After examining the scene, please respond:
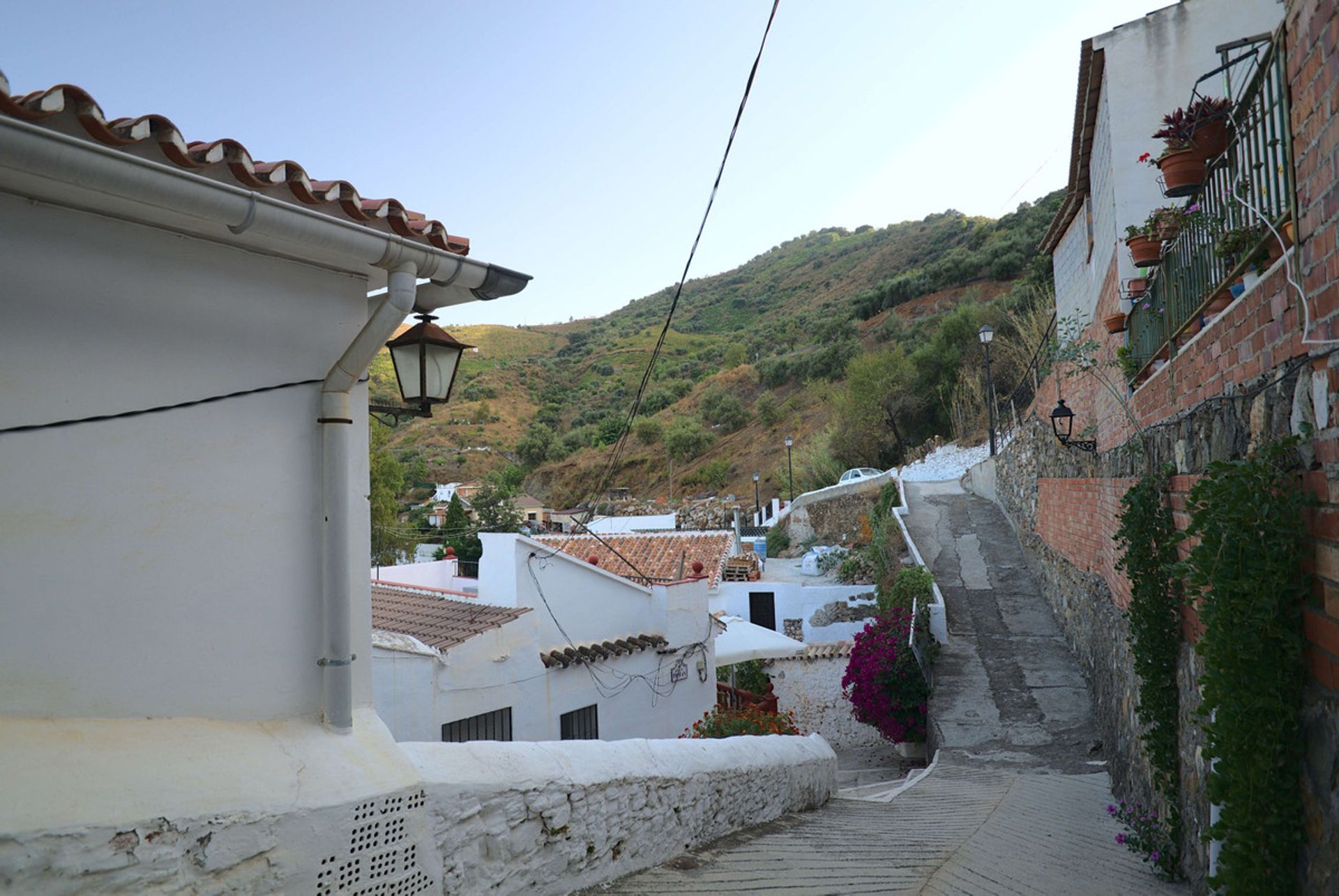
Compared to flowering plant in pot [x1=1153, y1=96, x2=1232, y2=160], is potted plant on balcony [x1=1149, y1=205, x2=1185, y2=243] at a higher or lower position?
lower

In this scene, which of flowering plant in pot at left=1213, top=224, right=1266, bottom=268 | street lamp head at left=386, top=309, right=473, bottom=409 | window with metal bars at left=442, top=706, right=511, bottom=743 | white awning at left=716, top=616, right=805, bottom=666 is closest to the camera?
flowering plant in pot at left=1213, top=224, right=1266, bottom=268

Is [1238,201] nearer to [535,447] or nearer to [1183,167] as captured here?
[1183,167]

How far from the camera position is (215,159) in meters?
2.90

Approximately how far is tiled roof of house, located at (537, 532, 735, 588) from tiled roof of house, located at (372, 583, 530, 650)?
4.89 m

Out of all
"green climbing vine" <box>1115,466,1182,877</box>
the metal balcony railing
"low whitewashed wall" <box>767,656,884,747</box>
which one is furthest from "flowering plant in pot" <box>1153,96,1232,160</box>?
"low whitewashed wall" <box>767,656,884,747</box>

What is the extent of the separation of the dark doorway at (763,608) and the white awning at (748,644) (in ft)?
16.5

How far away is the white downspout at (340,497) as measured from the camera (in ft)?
10.8

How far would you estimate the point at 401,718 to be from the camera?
7.65 meters

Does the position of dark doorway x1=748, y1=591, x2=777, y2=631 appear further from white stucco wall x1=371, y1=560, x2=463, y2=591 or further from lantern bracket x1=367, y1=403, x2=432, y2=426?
lantern bracket x1=367, y1=403, x2=432, y2=426

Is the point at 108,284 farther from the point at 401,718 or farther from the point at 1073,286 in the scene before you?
the point at 1073,286

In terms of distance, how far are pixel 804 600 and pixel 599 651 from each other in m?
9.56

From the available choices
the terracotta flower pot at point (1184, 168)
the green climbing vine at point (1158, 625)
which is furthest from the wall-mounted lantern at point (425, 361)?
the terracotta flower pot at point (1184, 168)

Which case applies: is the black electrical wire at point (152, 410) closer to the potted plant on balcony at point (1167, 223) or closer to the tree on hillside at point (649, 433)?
the potted plant on balcony at point (1167, 223)

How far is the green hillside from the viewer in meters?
32.7
